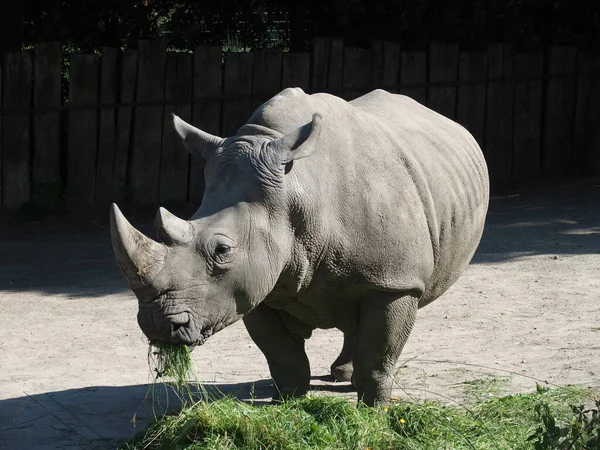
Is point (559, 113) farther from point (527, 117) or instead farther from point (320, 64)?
point (320, 64)

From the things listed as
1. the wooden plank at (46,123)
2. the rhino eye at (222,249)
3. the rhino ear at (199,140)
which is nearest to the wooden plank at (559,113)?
the wooden plank at (46,123)

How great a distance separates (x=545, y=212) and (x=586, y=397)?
530 centimetres

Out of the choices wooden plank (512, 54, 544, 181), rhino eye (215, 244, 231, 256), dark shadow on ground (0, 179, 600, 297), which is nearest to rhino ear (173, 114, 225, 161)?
rhino eye (215, 244, 231, 256)

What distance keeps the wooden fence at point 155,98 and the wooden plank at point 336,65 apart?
1 centimetres

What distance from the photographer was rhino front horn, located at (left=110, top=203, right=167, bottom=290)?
3881mm

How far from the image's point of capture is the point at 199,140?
15.6 ft

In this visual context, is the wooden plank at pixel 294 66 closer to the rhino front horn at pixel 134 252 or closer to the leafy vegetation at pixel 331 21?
the leafy vegetation at pixel 331 21

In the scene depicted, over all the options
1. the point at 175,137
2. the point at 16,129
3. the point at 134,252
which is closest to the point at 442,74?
the point at 175,137

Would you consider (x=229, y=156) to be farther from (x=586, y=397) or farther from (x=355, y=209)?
(x=586, y=397)

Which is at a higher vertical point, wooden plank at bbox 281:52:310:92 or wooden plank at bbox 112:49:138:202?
wooden plank at bbox 281:52:310:92

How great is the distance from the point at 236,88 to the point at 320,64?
2.96 feet

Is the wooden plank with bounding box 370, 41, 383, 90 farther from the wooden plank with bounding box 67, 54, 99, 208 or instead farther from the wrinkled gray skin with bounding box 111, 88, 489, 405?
the wrinkled gray skin with bounding box 111, 88, 489, 405

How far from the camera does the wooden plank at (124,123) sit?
1041cm

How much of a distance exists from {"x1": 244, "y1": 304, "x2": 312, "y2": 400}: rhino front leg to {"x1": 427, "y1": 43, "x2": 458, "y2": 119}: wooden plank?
665 cm
